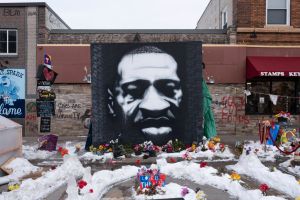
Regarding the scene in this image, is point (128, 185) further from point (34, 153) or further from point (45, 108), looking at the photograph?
point (45, 108)

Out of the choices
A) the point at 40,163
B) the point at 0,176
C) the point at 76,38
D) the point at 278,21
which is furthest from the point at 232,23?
the point at 0,176

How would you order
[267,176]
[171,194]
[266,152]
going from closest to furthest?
1. [171,194]
2. [267,176]
3. [266,152]

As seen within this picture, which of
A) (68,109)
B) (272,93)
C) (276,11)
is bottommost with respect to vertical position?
(68,109)

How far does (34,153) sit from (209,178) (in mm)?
6970

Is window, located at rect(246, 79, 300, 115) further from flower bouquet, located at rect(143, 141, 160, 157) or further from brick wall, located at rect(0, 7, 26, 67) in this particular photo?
brick wall, located at rect(0, 7, 26, 67)

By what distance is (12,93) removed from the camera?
1845cm

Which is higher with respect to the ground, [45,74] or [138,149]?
[45,74]

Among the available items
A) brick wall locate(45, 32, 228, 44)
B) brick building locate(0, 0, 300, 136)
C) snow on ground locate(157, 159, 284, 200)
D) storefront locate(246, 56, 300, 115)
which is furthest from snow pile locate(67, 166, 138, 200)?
storefront locate(246, 56, 300, 115)

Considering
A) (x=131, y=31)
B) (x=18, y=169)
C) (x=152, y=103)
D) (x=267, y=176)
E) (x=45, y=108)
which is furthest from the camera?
Result: (x=131, y=31)

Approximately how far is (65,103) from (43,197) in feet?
35.7

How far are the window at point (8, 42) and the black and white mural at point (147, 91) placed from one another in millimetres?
6489

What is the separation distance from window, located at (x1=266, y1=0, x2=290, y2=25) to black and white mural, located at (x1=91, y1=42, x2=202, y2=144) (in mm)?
6625

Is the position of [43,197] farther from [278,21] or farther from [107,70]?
[278,21]

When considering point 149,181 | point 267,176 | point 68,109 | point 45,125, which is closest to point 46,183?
point 149,181
